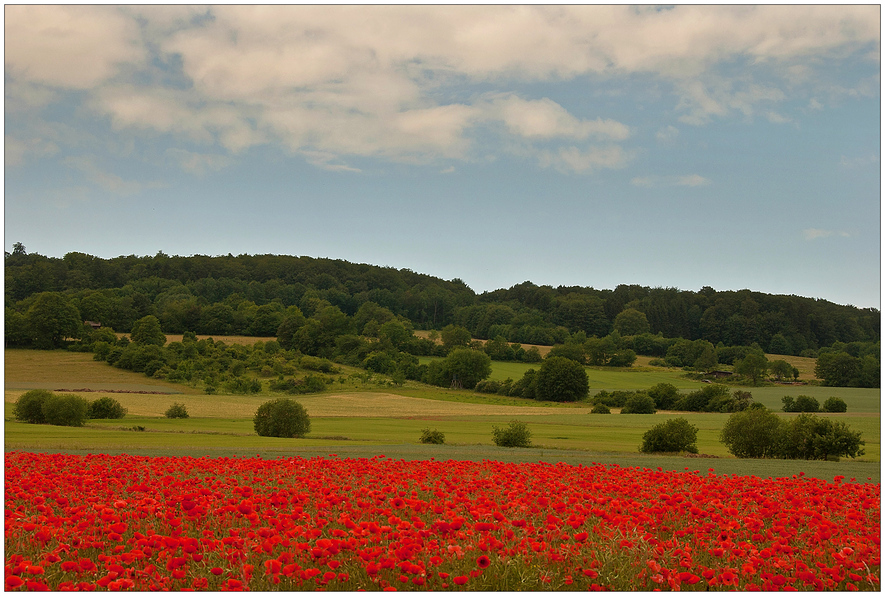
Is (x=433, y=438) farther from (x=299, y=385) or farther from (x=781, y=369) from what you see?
(x=781, y=369)

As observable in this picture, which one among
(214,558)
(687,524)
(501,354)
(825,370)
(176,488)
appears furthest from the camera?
(501,354)

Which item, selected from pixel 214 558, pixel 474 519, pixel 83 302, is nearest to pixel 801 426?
pixel 474 519

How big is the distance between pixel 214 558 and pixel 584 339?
129 metres

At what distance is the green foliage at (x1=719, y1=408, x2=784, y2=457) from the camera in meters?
29.5

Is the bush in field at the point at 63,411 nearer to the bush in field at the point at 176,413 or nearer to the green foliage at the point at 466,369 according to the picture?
the bush in field at the point at 176,413

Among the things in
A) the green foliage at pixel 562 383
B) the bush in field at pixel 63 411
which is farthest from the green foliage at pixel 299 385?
the bush in field at pixel 63 411

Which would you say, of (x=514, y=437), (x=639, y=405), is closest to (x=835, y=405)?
(x=639, y=405)

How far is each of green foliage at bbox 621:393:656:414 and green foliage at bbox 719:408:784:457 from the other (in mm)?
46093

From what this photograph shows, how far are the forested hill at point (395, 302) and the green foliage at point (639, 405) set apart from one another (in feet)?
99.1

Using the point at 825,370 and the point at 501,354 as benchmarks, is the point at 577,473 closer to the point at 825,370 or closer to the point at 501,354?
the point at 825,370

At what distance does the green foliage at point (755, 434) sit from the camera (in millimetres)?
29500

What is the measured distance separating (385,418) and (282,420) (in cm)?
2076

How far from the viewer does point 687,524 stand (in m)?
7.31

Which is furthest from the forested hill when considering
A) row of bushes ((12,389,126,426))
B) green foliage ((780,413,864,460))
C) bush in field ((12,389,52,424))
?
green foliage ((780,413,864,460))
